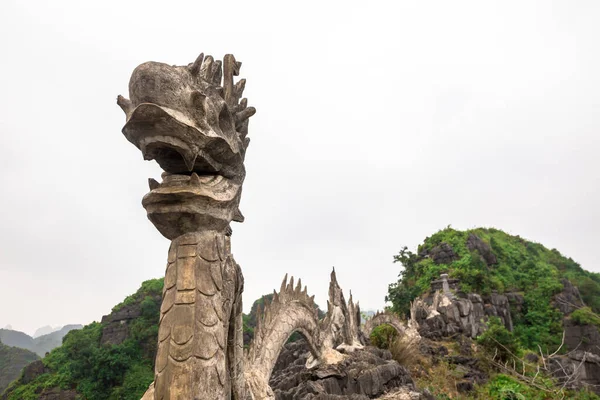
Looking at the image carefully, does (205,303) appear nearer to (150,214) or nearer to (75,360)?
(150,214)

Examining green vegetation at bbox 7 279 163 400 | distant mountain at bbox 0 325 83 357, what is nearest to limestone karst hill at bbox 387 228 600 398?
green vegetation at bbox 7 279 163 400

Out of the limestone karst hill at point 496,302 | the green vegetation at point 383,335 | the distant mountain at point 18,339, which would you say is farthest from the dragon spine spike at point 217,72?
the distant mountain at point 18,339

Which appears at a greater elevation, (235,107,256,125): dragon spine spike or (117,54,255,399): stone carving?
(235,107,256,125): dragon spine spike

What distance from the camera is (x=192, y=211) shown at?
8.03ft

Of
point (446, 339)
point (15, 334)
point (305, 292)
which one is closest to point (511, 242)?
point (446, 339)

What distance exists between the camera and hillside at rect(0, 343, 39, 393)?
A: 31484 millimetres

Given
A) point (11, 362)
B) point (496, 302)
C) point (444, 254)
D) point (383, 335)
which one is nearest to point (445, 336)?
point (383, 335)

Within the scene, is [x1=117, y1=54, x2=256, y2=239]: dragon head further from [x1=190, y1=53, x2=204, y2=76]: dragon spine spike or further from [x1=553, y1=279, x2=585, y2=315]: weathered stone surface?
[x1=553, y1=279, x2=585, y2=315]: weathered stone surface

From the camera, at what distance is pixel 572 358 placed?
575 inches

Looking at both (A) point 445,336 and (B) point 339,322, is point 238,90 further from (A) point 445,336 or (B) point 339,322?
(A) point 445,336

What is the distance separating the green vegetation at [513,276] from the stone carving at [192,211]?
23.5 meters

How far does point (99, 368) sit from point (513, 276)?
2933 centimetres

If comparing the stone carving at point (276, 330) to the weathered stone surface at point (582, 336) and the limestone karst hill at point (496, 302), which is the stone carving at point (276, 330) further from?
the weathered stone surface at point (582, 336)

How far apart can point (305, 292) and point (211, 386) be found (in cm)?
355
